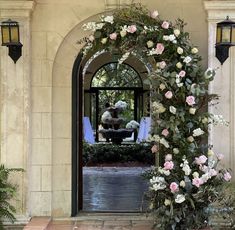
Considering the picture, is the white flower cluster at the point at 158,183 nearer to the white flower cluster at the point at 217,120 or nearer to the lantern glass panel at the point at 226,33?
the white flower cluster at the point at 217,120

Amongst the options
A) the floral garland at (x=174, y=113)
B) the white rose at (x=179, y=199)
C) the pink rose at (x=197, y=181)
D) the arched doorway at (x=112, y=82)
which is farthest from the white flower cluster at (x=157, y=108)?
the arched doorway at (x=112, y=82)

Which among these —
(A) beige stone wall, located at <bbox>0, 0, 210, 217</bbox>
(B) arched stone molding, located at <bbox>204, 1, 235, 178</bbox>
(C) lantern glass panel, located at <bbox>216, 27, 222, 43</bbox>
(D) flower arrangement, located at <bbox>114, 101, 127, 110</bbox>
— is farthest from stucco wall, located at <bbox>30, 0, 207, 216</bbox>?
(D) flower arrangement, located at <bbox>114, 101, 127, 110</bbox>

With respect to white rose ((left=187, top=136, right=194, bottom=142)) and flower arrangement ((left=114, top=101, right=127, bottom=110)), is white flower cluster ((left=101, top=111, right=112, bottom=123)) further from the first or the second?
white rose ((left=187, top=136, right=194, bottom=142))

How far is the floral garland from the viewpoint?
608 cm

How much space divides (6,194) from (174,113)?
243 cm

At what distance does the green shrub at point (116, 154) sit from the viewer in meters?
14.3

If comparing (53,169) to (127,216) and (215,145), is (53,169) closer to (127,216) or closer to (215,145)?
(127,216)

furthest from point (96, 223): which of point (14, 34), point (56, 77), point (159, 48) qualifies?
point (14, 34)

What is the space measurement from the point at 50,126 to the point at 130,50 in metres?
1.60

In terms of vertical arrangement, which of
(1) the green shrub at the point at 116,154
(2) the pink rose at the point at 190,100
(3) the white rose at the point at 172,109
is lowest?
(1) the green shrub at the point at 116,154

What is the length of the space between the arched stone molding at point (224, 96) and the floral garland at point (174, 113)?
0.97 feet

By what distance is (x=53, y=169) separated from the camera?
7.16 meters

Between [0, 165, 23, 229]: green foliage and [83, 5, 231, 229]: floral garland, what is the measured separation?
1764 millimetres

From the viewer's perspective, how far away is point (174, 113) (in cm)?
618
